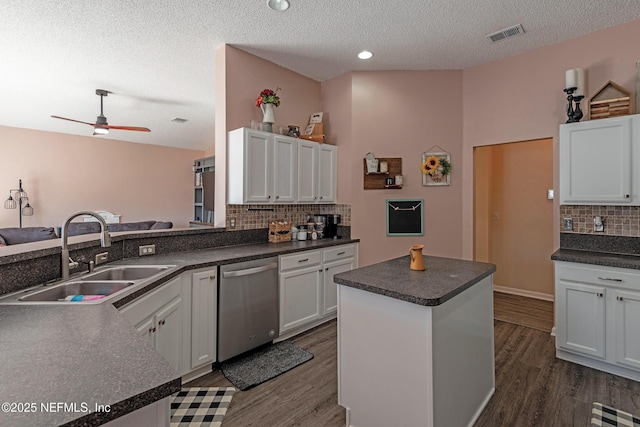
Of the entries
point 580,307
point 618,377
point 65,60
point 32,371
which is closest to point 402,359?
point 32,371

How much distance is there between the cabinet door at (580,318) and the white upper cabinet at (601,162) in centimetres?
77

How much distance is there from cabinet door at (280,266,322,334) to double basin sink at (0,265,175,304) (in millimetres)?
1151

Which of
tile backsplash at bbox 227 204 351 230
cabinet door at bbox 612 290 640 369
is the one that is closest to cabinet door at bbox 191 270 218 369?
tile backsplash at bbox 227 204 351 230

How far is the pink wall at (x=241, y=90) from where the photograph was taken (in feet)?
10.7

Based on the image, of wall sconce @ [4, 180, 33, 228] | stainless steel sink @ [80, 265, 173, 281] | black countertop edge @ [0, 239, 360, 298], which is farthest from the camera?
wall sconce @ [4, 180, 33, 228]

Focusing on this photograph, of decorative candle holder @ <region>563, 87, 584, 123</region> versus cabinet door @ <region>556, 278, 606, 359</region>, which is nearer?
cabinet door @ <region>556, 278, 606, 359</region>

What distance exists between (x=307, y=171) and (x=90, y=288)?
7.99 ft

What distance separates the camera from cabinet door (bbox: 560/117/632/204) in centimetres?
254

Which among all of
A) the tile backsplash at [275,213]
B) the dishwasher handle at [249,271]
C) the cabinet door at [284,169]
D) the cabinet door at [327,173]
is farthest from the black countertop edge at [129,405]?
the cabinet door at [327,173]

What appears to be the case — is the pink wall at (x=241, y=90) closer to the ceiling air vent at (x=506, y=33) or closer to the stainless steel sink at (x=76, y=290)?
the stainless steel sink at (x=76, y=290)

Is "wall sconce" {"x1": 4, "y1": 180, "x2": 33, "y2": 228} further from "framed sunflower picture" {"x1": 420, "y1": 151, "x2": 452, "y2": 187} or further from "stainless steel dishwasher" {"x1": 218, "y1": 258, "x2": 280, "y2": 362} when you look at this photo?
"framed sunflower picture" {"x1": 420, "y1": 151, "x2": 452, "y2": 187}

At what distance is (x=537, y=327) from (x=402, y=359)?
2.60 metres

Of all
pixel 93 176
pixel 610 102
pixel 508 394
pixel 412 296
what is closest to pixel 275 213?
pixel 412 296

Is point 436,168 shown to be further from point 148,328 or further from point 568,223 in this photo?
point 148,328
